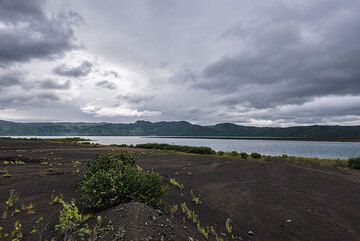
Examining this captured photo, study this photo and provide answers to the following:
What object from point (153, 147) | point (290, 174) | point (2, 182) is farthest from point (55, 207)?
point (153, 147)

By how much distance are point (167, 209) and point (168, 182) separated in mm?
5385

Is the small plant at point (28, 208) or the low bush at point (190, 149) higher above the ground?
the low bush at point (190, 149)

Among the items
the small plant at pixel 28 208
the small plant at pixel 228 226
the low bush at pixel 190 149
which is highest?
the low bush at pixel 190 149

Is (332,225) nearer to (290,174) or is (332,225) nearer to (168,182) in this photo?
(168,182)

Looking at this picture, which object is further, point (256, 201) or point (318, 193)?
point (318, 193)

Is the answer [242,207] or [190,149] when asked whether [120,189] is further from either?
[190,149]

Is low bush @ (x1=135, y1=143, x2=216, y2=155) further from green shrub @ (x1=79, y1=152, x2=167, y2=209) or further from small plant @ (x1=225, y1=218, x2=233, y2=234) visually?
green shrub @ (x1=79, y1=152, x2=167, y2=209)

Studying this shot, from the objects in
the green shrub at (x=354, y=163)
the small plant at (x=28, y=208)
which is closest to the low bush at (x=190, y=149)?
the green shrub at (x=354, y=163)

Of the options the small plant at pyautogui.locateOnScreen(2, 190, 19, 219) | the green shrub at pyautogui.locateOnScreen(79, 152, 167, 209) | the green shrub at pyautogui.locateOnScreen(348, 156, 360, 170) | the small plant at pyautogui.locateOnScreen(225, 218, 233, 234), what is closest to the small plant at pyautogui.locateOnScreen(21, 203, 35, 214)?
the small plant at pyautogui.locateOnScreen(2, 190, 19, 219)

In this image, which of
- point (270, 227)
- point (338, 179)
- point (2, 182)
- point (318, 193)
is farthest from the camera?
point (338, 179)

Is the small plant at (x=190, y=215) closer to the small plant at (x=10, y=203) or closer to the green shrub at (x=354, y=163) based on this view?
the small plant at (x=10, y=203)

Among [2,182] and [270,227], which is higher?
[2,182]

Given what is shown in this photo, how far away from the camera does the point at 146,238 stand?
311 inches

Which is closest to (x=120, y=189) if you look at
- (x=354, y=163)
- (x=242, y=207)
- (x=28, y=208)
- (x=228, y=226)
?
(x=28, y=208)
